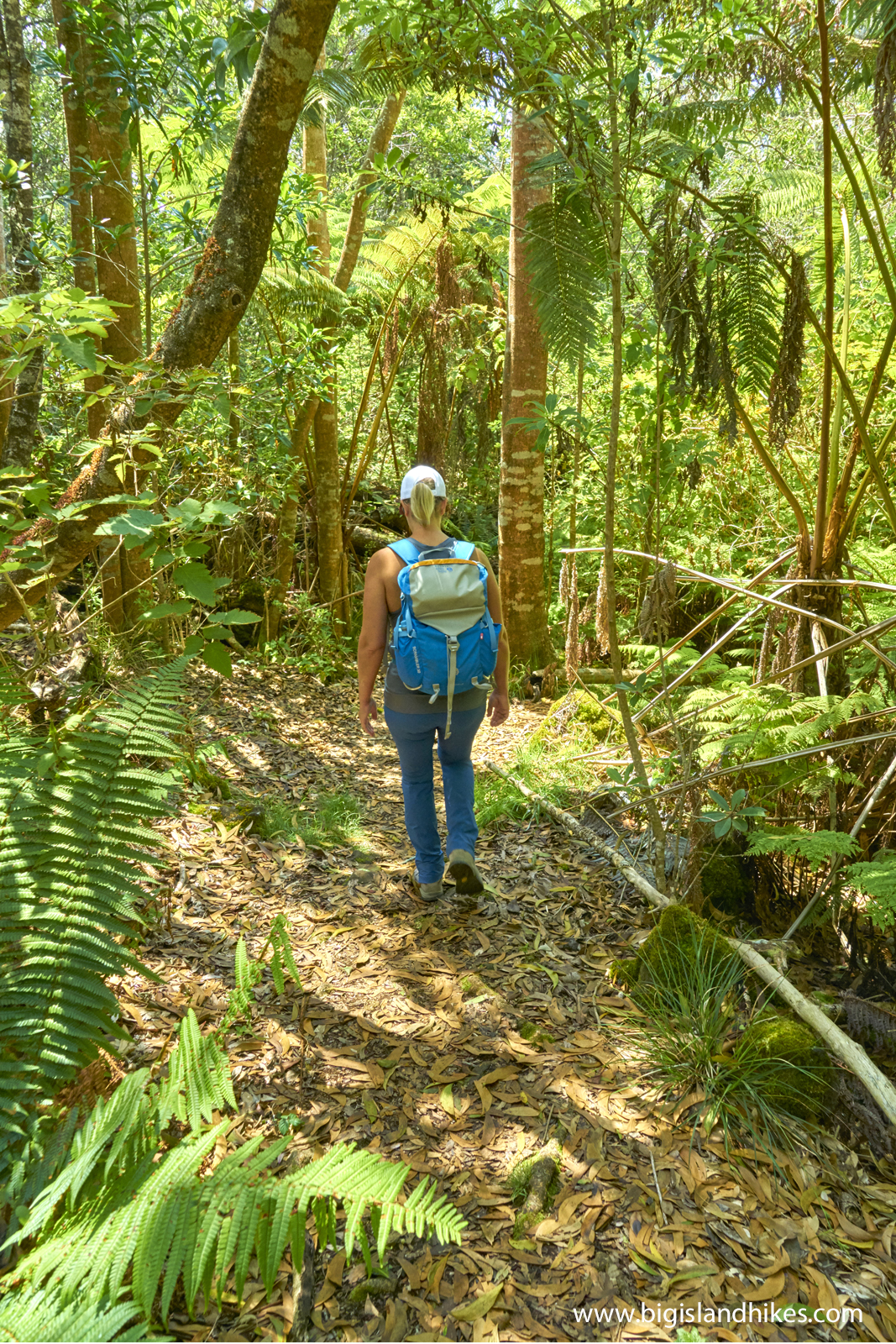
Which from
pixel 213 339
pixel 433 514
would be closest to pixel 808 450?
pixel 433 514

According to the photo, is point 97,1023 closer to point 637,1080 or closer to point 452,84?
point 637,1080

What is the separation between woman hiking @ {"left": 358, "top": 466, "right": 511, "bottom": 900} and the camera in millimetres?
2914

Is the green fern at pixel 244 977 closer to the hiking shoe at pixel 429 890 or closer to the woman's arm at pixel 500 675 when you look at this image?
the hiking shoe at pixel 429 890

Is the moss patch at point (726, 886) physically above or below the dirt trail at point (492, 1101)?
above

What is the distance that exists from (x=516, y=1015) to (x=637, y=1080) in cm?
47

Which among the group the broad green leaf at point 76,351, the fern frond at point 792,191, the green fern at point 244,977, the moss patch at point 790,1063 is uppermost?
the fern frond at point 792,191

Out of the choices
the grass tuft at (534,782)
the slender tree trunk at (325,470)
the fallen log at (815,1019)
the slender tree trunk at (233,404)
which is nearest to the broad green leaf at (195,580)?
the fallen log at (815,1019)

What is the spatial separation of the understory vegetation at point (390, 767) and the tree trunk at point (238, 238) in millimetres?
14

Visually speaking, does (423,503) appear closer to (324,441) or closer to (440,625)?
(440,625)

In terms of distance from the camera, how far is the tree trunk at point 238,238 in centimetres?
257

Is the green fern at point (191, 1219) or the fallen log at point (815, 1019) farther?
the fallen log at point (815, 1019)

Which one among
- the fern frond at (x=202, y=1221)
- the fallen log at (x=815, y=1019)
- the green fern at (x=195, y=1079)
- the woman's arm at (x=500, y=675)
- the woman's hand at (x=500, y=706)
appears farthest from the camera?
the woman's hand at (x=500, y=706)

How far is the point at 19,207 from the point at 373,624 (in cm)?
366

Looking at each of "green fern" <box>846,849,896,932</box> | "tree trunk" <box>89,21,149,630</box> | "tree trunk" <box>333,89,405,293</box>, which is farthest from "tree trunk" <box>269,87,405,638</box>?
"green fern" <box>846,849,896,932</box>
